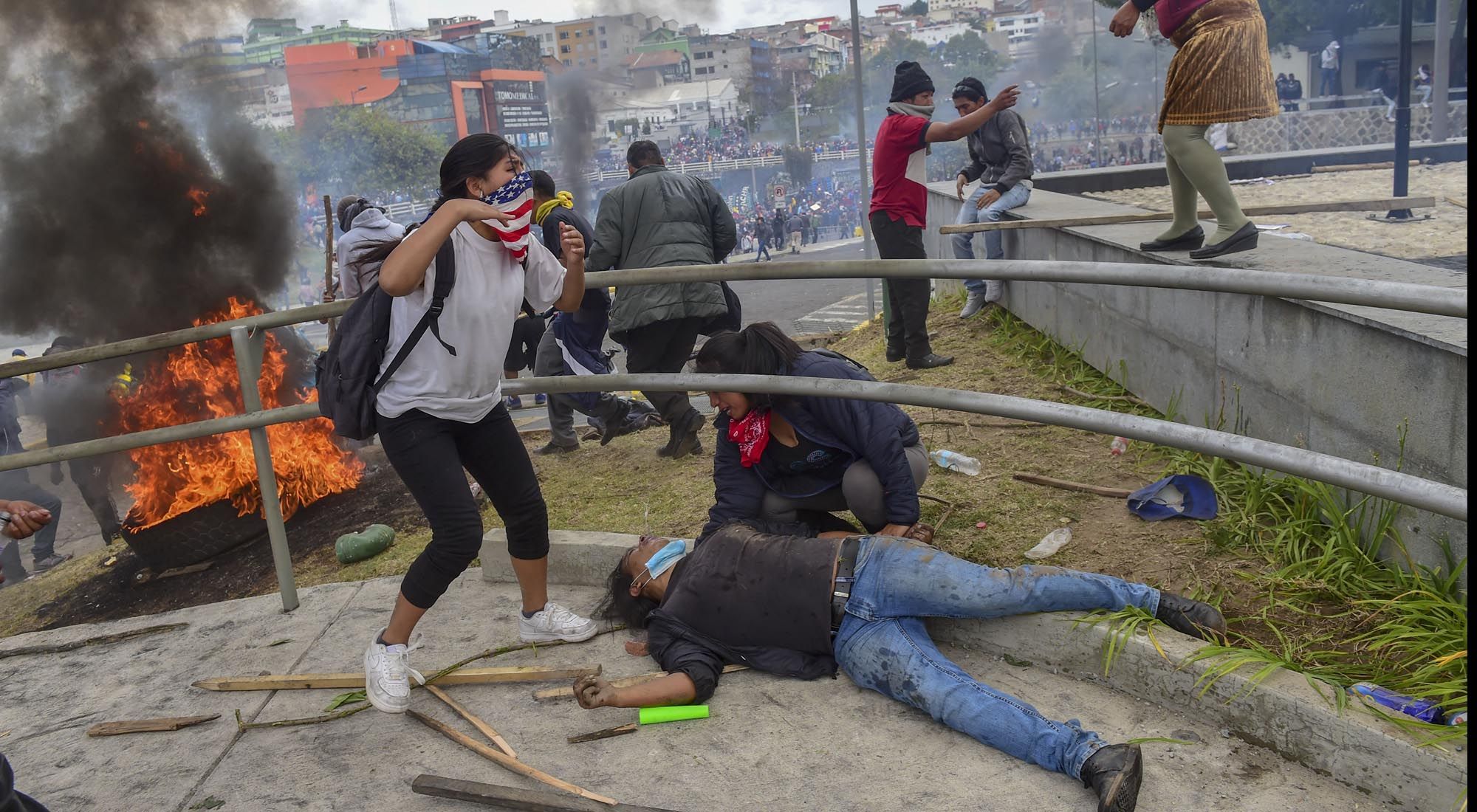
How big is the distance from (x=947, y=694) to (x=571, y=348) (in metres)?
4.11

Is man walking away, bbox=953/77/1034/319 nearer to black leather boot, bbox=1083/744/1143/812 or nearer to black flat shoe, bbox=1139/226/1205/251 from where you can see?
black flat shoe, bbox=1139/226/1205/251

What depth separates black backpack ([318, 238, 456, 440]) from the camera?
311 centimetres

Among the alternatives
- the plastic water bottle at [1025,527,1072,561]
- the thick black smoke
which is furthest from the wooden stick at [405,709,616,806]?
the thick black smoke

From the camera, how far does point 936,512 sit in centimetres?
437

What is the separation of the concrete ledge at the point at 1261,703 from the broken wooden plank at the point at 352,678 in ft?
4.01

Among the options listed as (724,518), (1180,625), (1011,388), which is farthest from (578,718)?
(1011,388)

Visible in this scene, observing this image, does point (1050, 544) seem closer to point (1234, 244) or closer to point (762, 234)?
point (1234, 244)

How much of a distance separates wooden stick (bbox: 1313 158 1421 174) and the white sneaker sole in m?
11.1

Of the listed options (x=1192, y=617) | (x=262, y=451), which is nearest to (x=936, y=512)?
(x=1192, y=617)

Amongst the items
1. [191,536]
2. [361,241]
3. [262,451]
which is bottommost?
[191,536]

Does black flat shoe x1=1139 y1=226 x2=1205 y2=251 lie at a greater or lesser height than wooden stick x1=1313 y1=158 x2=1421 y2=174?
greater

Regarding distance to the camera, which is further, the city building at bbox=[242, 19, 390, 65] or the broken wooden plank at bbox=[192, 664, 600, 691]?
the city building at bbox=[242, 19, 390, 65]

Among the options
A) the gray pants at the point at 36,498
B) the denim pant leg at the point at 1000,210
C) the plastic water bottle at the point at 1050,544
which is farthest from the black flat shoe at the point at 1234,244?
the gray pants at the point at 36,498

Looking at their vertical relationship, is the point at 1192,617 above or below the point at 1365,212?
below
